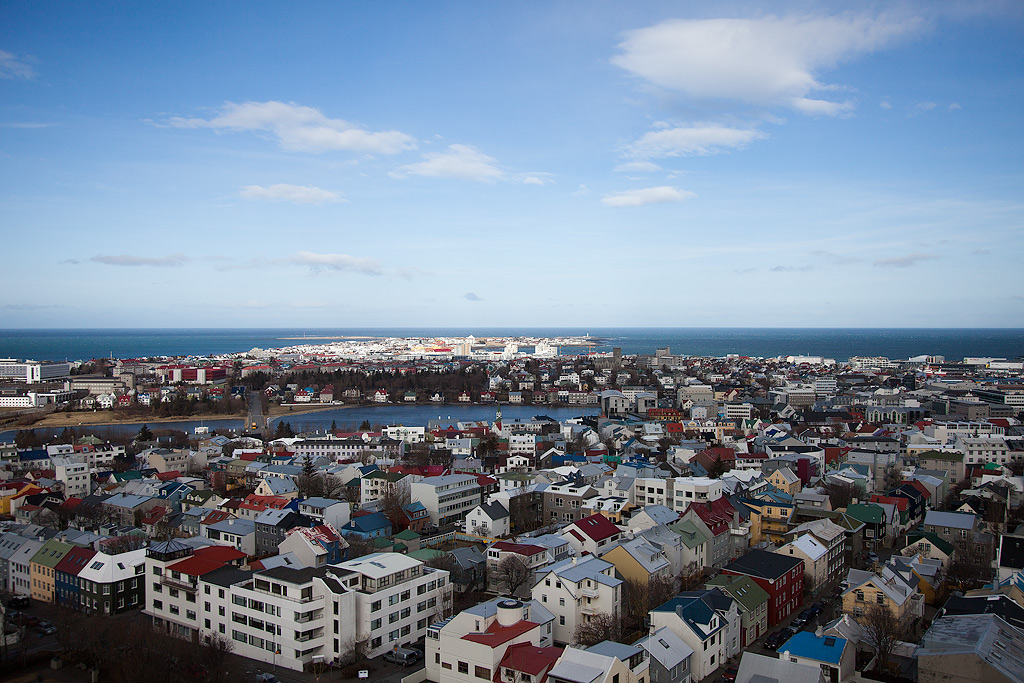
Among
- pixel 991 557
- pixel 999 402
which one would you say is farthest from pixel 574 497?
pixel 999 402

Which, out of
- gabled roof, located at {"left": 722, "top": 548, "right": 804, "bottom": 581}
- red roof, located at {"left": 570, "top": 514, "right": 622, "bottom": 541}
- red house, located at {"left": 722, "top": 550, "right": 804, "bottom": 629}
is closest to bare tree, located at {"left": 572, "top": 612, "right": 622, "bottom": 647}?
red house, located at {"left": 722, "top": 550, "right": 804, "bottom": 629}

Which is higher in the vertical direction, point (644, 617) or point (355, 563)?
point (355, 563)

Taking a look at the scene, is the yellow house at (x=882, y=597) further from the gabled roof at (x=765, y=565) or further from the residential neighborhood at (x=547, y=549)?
the gabled roof at (x=765, y=565)

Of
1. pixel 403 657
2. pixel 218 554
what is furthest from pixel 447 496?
pixel 403 657

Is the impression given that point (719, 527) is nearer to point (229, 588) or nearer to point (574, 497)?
point (574, 497)

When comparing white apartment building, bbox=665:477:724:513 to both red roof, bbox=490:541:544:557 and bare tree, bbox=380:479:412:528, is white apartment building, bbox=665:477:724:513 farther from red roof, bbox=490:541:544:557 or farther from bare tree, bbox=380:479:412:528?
bare tree, bbox=380:479:412:528

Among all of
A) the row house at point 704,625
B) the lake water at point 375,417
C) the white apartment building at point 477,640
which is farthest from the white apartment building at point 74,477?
the row house at point 704,625
